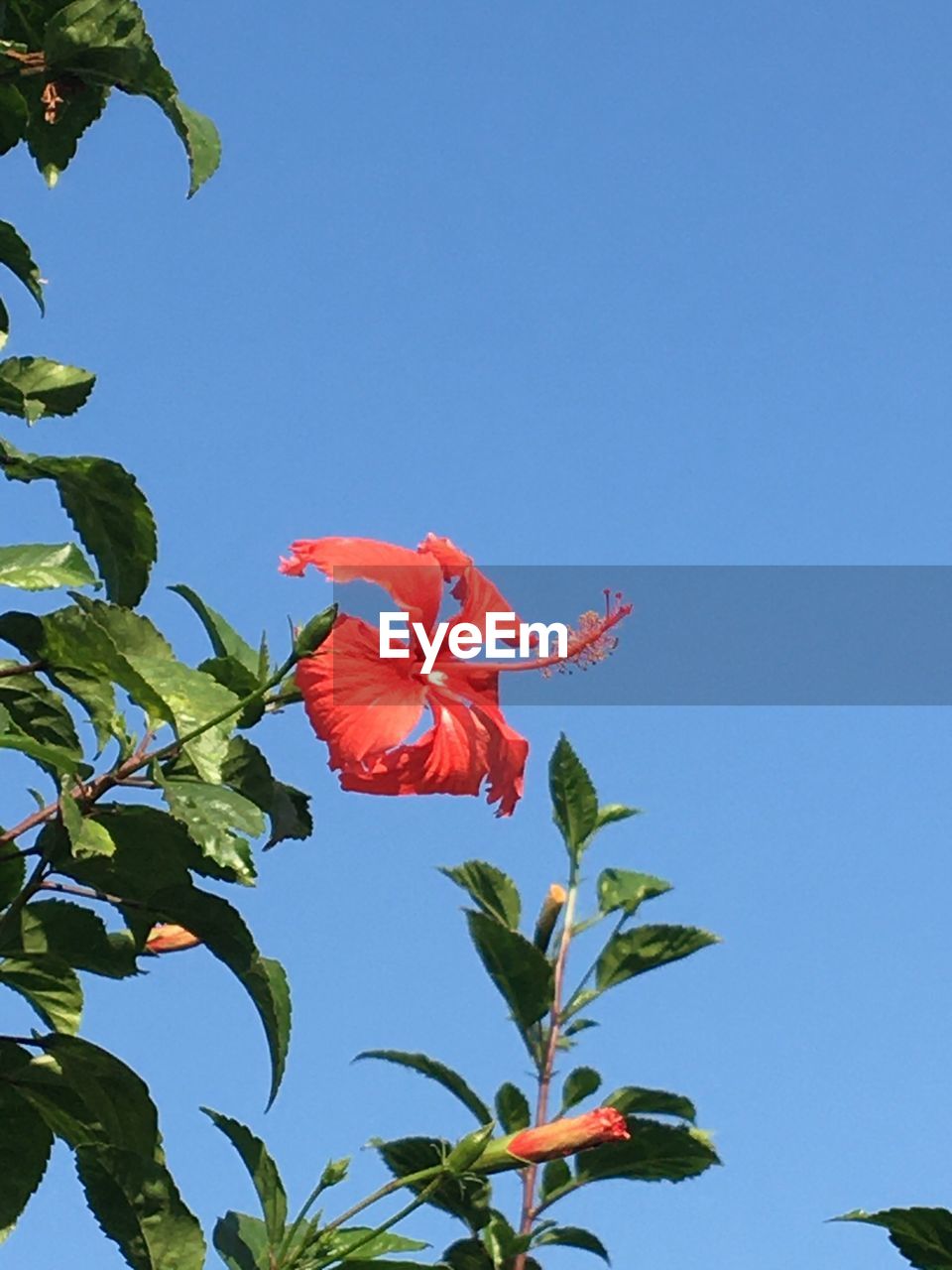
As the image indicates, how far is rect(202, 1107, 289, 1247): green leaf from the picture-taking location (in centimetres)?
256

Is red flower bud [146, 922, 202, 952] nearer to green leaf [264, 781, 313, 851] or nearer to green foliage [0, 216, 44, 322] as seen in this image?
green leaf [264, 781, 313, 851]

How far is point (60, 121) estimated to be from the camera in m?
2.69

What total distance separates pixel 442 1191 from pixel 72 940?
145 centimetres

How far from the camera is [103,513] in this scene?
8.20 feet

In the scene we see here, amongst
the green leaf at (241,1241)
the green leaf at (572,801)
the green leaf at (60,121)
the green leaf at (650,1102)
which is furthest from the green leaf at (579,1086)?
the green leaf at (60,121)

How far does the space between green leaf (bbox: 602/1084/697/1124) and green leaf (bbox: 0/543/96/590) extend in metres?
1.90

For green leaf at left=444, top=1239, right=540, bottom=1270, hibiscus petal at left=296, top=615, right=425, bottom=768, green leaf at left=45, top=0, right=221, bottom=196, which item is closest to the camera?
hibiscus petal at left=296, top=615, right=425, bottom=768

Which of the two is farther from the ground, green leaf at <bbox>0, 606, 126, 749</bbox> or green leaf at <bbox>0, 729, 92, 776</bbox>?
green leaf at <bbox>0, 606, 126, 749</bbox>

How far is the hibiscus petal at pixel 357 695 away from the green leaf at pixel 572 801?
1.63m

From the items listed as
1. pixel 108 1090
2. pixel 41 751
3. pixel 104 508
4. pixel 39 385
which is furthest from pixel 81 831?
pixel 39 385

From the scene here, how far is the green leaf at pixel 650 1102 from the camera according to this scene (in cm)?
377

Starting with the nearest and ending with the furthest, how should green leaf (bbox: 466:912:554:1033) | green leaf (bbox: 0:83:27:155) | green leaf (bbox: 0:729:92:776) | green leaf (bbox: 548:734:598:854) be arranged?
green leaf (bbox: 0:729:92:776) < green leaf (bbox: 0:83:27:155) < green leaf (bbox: 466:912:554:1033) < green leaf (bbox: 548:734:598:854)

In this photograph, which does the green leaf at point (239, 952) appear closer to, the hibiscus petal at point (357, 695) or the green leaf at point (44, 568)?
the hibiscus petal at point (357, 695)

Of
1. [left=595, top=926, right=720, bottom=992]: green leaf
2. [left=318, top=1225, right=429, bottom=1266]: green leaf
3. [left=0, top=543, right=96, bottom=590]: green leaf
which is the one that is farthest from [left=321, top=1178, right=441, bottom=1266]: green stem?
[left=595, top=926, right=720, bottom=992]: green leaf
